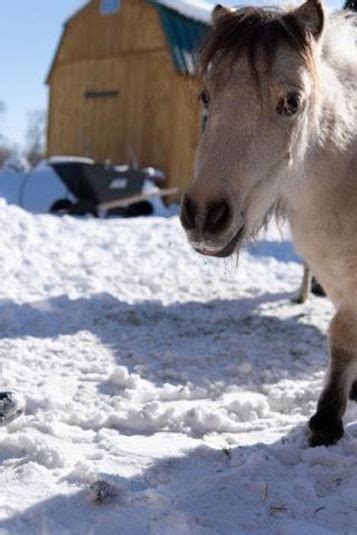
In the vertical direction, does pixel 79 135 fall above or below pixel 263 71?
below

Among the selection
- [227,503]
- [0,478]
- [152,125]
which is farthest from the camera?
[152,125]

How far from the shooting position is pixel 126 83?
17203 millimetres

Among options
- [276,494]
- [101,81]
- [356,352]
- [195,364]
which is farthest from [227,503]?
[101,81]

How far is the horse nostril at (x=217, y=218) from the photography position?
252cm

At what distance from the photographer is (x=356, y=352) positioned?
3266 millimetres

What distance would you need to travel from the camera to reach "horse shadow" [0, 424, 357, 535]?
7.58ft

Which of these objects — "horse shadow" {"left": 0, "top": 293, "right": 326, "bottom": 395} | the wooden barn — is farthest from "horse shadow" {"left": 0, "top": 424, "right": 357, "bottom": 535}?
the wooden barn

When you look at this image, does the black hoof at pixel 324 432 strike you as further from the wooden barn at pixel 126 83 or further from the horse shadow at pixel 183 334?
the wooden barn at pixel 126 83

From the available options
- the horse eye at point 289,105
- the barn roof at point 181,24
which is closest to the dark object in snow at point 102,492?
the horse eye at point 289,105

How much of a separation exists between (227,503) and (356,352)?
3.71 feet

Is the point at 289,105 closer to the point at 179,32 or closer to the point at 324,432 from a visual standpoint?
the point at 324,432

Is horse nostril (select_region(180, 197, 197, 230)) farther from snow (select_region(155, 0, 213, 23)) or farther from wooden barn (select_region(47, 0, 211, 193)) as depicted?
snow (select_region(155, 0, 213, 23))

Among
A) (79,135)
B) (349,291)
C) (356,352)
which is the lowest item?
(79,135)

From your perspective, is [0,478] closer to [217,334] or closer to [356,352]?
→ [356,352]
